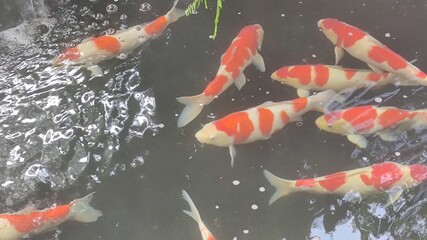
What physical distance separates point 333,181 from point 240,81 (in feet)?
2.43

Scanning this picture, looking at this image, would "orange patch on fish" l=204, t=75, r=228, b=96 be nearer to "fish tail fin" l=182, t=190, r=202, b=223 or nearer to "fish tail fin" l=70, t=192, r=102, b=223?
"fish tail fin" l=182, t=190, r=202, b=223

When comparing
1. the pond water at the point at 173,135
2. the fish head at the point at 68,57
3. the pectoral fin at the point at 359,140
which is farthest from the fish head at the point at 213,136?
the fish head at the point at 68,57

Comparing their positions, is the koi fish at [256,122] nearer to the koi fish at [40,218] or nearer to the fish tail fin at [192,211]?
the fish tail fin at [192,211]

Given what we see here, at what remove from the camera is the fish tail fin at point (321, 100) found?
9.04 ft

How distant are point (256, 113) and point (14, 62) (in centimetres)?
133

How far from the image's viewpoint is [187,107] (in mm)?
2795

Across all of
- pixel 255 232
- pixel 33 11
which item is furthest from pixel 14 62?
pixel 255 232

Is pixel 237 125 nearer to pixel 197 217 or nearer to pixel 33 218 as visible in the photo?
pixel 197 217

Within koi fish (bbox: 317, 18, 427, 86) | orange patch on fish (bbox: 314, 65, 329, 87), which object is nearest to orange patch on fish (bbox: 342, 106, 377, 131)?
orange patch on fish (bbox: 314, 65, 329, 87)

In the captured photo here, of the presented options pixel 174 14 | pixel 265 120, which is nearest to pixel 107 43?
pixel 174 14

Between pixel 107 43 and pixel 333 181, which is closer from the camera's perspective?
pixel 333 181

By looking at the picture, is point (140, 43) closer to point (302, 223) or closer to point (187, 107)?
point (187, 107)

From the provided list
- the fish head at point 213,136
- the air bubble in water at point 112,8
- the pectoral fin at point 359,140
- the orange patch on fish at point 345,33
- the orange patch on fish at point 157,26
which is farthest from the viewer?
the air bubble in water at point 112,8

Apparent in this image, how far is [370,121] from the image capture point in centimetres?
267
